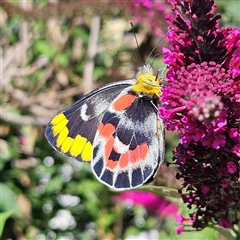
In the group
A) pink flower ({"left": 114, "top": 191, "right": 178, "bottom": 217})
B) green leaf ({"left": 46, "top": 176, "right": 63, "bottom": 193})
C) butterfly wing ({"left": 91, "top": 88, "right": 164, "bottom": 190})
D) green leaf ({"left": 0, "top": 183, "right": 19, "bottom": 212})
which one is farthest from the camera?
green leaf ({"left": 46, "top": 176, "right": 63, "bottom": 193})

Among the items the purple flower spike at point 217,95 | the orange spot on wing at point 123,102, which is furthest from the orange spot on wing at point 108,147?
the purple flower spike at point 217,95

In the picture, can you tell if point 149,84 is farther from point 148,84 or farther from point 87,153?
point 87,153

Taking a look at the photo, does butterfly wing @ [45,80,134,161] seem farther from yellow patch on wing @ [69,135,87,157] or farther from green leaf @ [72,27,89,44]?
green leaf @ [72,27,89,44]

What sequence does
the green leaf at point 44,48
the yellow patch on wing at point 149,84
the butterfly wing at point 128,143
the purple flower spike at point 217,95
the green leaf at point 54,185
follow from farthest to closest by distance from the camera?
the green leaf at point 44,48 → the green leaf at point 54,185 → the yellow patch on wing at point 149,84 → the butterfly wing at point 128,143 → the purple flower spike at point 217,95

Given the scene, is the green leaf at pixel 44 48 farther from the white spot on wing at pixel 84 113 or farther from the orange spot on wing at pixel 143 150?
the orange spot on wing at pixel 143 150

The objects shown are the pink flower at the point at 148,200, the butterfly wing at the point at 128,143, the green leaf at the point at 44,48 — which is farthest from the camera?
the green leaf at the point at 44,48

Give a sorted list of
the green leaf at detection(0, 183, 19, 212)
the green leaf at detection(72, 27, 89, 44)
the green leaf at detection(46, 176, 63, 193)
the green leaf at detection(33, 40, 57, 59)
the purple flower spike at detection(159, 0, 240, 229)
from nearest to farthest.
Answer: the purple flower spike at detection(159, 0, 240, 229), the green leaf at detection(0, 183, 19, 212), the green leaf at detection(46, 176, 63, 193), the green leaf at detection(33, 40, 57, 59), the green leaf at detection(72, 27, 89, 44)

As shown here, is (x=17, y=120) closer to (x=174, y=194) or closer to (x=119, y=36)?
(x=119, y=36)

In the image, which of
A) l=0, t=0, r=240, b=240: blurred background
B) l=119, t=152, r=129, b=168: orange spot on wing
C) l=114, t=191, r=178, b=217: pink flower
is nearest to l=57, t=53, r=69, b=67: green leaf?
l=0, t=0, r=240, b=240: blurred background
